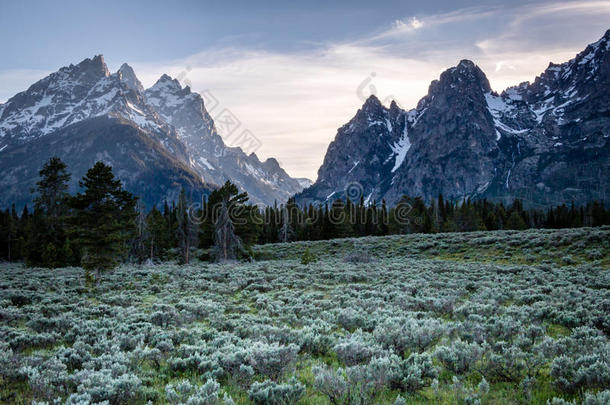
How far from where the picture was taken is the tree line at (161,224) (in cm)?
2566

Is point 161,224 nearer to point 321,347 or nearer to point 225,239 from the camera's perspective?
point 225,239

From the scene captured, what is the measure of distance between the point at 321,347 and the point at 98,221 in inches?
867

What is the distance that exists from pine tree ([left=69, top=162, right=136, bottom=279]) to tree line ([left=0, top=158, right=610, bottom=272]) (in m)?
0.06

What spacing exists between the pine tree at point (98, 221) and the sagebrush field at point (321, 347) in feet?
15.2

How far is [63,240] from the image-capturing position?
5062 cm

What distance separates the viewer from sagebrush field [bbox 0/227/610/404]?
6527 mm

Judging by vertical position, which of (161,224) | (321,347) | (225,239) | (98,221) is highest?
(98,221)

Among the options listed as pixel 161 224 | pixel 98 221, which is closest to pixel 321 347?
pixel 98 221

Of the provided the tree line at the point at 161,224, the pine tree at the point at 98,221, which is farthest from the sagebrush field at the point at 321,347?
the tree line at the point at 161,224

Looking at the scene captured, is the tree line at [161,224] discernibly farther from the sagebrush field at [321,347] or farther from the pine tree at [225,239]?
the sagebrush field at [321,347]

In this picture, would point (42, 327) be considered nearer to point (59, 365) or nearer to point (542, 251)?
point (59, 365)

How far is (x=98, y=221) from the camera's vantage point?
25531 mm

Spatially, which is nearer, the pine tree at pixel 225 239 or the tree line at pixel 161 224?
the tree line at pixel 161 224

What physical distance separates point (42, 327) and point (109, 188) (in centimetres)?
1636
